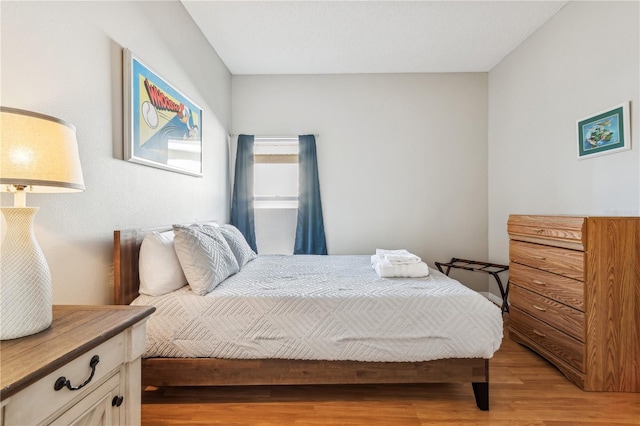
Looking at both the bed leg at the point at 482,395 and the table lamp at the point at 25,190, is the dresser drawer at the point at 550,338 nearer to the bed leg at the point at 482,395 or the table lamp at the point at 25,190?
the bed leg at the point at 482,395

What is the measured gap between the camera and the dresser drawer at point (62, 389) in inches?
27.2

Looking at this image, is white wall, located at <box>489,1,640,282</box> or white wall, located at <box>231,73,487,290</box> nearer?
white wall, located at <box>489,1,640,282</box>

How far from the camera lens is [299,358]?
1670mm

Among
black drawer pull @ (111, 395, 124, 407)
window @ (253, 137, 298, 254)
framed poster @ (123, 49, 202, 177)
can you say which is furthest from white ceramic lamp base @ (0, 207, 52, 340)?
window @ (253, 137, 298, 254)

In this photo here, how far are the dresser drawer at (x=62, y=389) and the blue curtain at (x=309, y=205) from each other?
272 cm

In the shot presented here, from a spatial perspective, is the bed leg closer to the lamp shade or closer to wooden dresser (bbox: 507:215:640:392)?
wooden dresser (bbox: 507:215:640:392)

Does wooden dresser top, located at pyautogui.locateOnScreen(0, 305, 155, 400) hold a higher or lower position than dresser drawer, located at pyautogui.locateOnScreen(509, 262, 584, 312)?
higher

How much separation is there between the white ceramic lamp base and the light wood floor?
1.08 m

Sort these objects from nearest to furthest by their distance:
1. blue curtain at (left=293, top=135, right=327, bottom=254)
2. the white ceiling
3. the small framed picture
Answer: the small framed picture < the white ceiling < blue curtain at (left=293, top=135, right=327, bottom=254)

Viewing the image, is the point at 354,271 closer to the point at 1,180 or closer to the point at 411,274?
the point at 411,274

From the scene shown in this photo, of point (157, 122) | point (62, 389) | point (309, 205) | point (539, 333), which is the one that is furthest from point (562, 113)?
point (62, 389)

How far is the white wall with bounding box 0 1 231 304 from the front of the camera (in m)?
1.24

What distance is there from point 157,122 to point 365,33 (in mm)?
2022

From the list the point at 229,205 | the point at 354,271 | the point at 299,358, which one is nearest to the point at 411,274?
the point at 354,271
